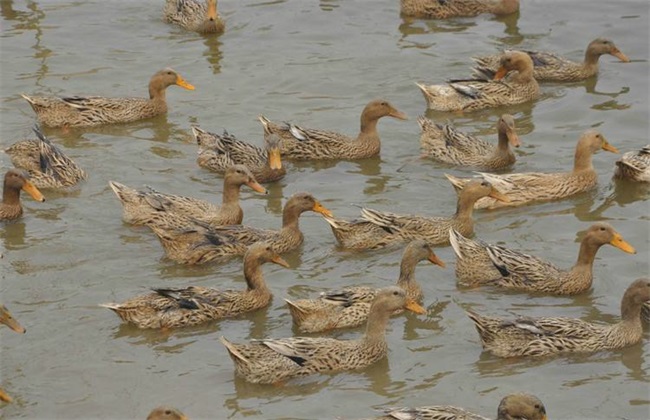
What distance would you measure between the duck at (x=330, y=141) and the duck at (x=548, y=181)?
5.14 ft

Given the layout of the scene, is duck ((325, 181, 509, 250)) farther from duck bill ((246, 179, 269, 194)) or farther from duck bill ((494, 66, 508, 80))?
duck bill ((494, 66, 508, 80))

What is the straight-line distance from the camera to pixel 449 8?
21859 millimetres

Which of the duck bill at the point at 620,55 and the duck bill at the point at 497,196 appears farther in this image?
the duck bill at the point at 620,55

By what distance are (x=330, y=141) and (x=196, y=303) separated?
443cm

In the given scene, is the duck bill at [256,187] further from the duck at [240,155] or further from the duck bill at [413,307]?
the duck bill at [413,307]

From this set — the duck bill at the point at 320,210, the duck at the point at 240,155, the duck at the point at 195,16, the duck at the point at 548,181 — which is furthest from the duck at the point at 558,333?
the duck at the point at 195,16

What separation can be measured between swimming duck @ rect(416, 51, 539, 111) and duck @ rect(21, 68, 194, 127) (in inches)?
125

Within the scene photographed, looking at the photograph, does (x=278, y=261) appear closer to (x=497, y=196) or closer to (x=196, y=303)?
(x=196, y=303)

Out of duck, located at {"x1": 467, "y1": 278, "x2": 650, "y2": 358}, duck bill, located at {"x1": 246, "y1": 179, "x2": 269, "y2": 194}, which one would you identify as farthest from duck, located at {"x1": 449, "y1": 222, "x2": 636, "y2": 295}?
duck bill, located at {"x1": 246, "y1": 179, "x2": 269, "y2": 194}

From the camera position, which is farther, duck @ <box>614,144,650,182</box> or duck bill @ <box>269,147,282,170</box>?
duck bill @ <box>269,147,282,170</box>

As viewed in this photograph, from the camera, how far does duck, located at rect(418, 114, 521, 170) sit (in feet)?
55.2

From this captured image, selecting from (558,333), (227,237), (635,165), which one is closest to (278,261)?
(227,237)

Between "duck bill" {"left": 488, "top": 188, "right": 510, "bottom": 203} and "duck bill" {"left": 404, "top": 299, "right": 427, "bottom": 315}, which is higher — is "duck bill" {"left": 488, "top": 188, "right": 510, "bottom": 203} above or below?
above

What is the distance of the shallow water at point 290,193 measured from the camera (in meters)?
12.4
